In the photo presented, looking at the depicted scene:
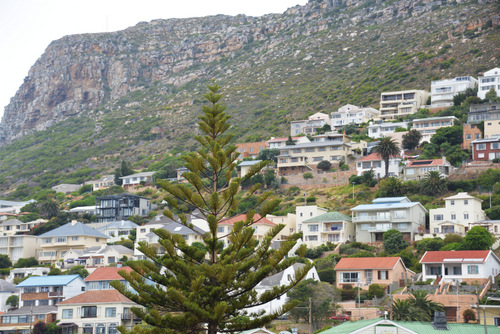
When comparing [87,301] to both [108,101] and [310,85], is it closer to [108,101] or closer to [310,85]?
[310,85]

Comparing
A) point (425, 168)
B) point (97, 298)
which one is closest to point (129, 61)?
point (425, 168)

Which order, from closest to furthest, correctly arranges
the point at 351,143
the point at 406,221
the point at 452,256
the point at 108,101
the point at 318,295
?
the point at 318,295, the point at 452,256, the point at 406,221, the point at 351,143, the point at 108,101

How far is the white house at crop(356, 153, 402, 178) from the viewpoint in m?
80.4

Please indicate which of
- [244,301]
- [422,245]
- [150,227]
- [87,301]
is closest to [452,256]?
[422,245]

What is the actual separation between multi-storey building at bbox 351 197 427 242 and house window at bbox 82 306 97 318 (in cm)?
2557

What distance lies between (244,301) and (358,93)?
10106 centimetres

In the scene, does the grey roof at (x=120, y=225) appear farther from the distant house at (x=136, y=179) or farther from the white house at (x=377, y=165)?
the white house at (x=377, y=165)

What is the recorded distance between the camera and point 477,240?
2159 inches

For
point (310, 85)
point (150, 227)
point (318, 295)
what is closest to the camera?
point (318, 295)

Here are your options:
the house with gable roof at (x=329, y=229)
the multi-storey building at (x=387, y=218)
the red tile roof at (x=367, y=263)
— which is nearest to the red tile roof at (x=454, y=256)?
the red tile roof at (x=367, y=263)

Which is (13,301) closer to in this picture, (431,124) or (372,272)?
(372,272)

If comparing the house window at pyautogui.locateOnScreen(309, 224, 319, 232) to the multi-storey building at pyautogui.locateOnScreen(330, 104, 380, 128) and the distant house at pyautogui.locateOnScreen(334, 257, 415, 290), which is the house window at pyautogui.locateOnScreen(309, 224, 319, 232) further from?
the multi-storey building at pyautogui.locateOnScreen(330, 104, 380, 128)

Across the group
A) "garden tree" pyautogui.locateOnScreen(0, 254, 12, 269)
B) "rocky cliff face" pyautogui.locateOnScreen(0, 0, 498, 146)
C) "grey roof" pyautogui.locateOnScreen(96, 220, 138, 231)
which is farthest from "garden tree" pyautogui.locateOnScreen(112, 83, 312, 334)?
"rocky cliff face" pyautogui.locateOnScreen(0, 0, 498, 146)

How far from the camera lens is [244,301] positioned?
24.3 meters
